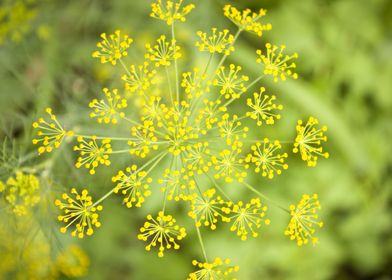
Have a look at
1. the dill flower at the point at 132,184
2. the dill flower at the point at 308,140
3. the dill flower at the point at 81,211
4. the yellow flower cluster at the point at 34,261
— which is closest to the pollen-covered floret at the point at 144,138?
the dill flower at the point at 132,184

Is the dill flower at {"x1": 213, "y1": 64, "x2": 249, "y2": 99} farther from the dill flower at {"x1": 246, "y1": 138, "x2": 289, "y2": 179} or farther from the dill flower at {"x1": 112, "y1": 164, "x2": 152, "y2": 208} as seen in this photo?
the dill flower at {"x1": 112, "y1": 164, "x2": 152, "y2": 208}

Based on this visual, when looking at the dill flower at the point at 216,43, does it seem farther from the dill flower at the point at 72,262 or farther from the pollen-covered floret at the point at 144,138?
the dill flower at the point at 72,262

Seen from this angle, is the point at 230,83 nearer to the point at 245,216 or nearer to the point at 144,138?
the point at 144,138

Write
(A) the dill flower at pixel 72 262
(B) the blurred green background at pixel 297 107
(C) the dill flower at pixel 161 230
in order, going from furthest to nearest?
(B) the blurred green background at pixel 297 107, (A) the dill flower at pixel 72 262, (C) the dill flower at pixel 161 230

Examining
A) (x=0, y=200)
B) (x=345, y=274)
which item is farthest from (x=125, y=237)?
(x=345, y=274)

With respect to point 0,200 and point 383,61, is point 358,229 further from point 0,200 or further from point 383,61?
point 0,200

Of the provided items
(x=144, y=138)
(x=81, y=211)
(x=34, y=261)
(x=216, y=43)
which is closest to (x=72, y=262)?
(x=34, y=261)
